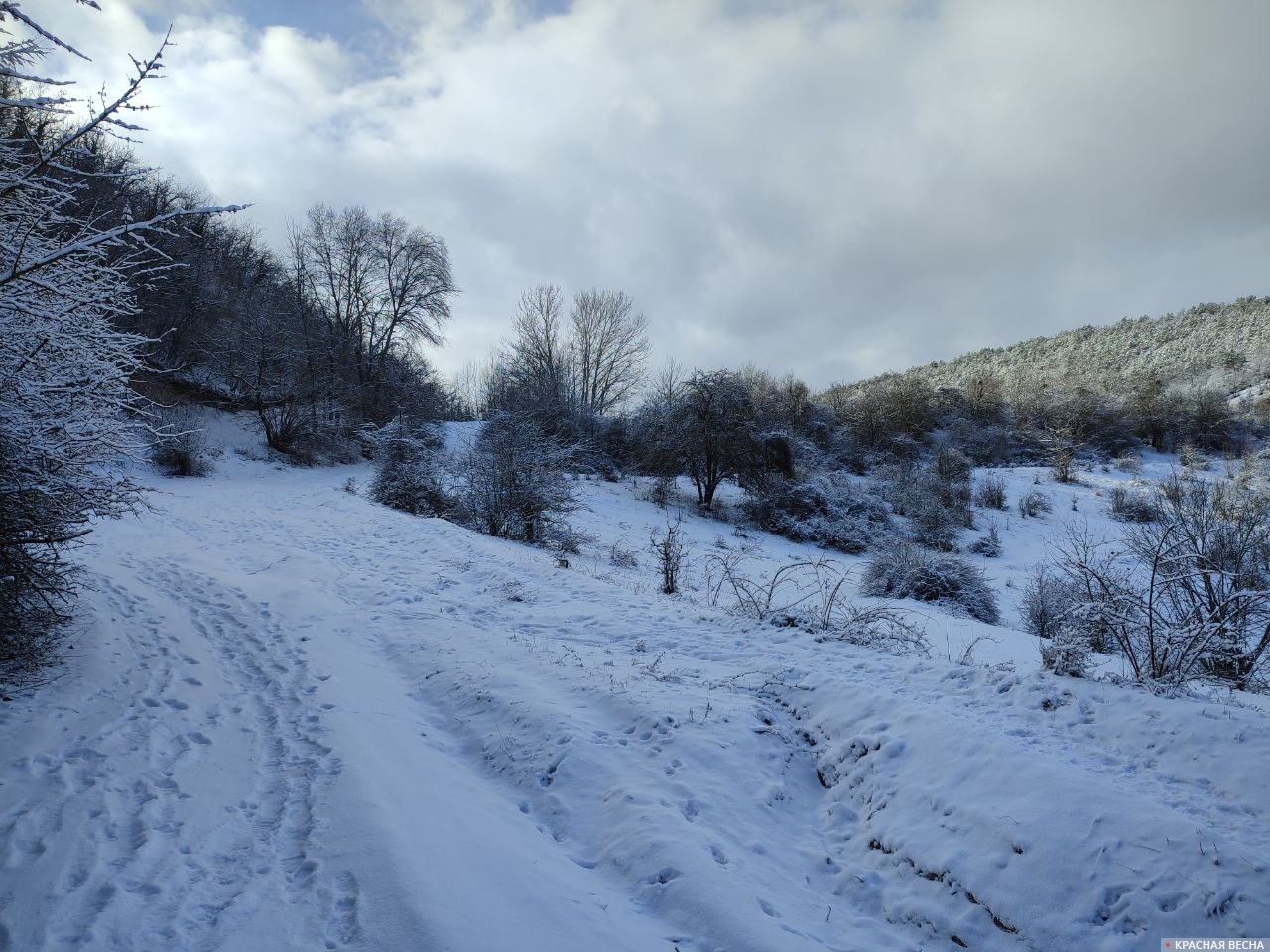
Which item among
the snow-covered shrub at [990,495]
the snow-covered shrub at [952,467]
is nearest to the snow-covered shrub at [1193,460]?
the snow-covered shrub at [990,495]

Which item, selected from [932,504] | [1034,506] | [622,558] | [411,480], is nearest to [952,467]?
[1034,506]

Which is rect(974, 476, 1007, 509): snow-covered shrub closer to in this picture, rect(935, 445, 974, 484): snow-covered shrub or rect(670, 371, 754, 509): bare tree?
rect(935, 445, 974, 484): snow-covered shrub

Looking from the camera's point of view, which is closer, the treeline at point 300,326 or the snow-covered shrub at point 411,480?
the snow-covered shrub at point 411,480

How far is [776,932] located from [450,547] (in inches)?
363

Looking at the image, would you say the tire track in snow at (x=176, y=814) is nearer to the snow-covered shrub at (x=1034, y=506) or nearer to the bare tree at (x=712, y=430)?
the bare tree at (x=712, y=430)

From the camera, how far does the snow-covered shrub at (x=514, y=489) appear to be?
15.3m

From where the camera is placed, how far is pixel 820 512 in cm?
2089

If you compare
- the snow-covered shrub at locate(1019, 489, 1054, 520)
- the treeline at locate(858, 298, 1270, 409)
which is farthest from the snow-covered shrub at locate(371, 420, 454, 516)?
the treeline at locate(858, 298, 1270, 409)

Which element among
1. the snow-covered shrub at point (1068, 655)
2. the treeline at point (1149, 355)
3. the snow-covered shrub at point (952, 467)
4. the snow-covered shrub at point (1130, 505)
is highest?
the treeline at point (1149, 355)

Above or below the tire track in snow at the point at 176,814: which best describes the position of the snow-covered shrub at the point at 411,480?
above

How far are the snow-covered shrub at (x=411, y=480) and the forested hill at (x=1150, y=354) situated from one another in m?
39.5

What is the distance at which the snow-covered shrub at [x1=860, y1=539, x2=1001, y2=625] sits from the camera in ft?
38.7

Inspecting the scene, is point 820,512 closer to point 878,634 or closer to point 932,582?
point 932,582

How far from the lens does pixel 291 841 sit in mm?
3336
